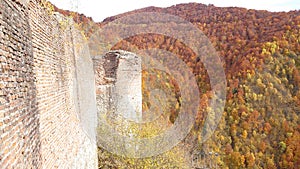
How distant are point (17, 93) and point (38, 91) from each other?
2.33 ft

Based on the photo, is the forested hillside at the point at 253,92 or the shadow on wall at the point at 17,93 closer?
the shadow on wall at the point at 17,93

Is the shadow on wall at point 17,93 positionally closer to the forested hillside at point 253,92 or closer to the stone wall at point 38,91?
the stone wall at point 38,91

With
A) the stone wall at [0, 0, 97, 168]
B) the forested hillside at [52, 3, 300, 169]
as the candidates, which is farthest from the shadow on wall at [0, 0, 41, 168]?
the forested hillside at [52, 3, 300, 169]

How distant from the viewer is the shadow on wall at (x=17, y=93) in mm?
1858

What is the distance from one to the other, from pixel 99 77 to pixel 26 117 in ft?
17.0

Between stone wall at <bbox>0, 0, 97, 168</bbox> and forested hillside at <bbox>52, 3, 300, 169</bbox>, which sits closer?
stone wall at <bbox>0, 0, 97, 168</bbox>

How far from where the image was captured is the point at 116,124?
298 inches

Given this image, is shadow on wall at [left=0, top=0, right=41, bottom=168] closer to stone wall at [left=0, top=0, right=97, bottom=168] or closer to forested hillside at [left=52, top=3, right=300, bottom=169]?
stone wall at [left=0, top=0, right=97, bottom=168]

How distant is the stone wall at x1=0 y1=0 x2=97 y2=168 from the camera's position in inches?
77.0

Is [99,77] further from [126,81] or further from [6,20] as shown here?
[6,20]

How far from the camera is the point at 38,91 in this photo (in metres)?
2.85

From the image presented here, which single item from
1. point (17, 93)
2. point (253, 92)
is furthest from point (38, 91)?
point (253, 92)

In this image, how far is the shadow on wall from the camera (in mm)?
1858

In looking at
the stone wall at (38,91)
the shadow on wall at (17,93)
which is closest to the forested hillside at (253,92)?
the stone wall at (38,91)
